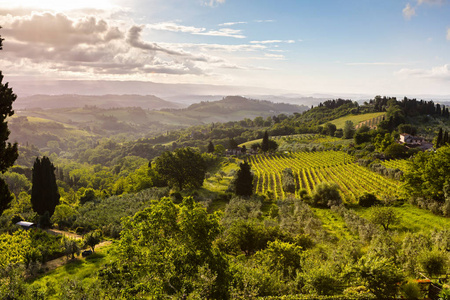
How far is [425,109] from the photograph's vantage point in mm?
154750

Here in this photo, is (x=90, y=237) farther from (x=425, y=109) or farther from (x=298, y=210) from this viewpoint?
(x=425, y=109)

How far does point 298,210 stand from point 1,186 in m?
33.7

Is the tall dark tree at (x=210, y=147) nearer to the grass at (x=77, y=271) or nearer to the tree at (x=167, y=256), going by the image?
the grass at (x=77, y=271)

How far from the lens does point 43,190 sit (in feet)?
142

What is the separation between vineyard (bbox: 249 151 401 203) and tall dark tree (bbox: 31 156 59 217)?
38.2 metres

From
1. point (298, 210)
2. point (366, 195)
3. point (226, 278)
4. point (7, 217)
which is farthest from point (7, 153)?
point (366, 195)

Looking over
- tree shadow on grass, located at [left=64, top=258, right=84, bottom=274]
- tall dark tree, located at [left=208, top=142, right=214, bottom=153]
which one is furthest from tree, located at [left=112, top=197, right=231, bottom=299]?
tall dark tree, located at [left=208, top=142, right=214, bottom=153]

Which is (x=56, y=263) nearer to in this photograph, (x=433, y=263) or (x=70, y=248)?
(x=70, y=248)

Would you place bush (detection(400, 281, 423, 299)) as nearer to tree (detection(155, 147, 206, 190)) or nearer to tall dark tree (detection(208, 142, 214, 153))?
tree (detection(155, 147, 206, 190))

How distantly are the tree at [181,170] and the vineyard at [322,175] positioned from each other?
13661mm

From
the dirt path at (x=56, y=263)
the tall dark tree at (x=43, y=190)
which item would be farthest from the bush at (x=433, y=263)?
the tall dark tree at (x=43, y=190)

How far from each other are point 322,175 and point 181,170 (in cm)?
3376

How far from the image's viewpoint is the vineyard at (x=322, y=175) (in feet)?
157

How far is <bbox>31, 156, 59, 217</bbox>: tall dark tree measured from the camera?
42.9 m
